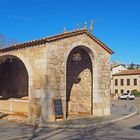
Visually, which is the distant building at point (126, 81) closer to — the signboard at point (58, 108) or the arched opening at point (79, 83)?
the arched opening at point (79, 83)

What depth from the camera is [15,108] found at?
21.0m

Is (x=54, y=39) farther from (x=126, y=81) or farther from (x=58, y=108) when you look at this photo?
(x=126, y=81)

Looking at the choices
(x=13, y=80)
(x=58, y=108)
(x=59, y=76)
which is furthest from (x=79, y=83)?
(x=13, y=80)

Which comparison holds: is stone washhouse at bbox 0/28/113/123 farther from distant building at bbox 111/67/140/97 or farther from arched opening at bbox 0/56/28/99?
distant building at bbox 111/67/140/97

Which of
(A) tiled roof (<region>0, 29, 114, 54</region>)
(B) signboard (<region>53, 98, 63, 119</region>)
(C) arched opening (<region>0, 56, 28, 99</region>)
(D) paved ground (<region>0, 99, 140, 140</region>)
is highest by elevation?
(A) tiled roof (<region>0, 29, 114, 54</region>)

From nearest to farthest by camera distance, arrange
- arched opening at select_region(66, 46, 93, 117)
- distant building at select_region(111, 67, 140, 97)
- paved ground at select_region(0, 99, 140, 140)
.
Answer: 1. paved ground at select_region(0, 99, 140, 140)
2. arched opening at select_region(66, 46, 93, 117)
3. distant building at select_region(111, 67, 140, 97)

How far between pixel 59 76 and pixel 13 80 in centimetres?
886

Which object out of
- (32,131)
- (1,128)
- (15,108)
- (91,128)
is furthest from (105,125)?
(15,108)

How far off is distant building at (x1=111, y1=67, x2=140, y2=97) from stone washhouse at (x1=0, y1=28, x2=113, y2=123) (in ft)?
116

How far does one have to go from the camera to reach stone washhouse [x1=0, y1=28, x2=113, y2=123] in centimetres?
1703

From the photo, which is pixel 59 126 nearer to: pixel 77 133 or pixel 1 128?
pixel 77 133

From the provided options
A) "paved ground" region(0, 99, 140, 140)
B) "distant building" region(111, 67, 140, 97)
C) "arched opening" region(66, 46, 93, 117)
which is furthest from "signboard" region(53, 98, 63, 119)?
"distant building" region(111, 67, 140, 97)

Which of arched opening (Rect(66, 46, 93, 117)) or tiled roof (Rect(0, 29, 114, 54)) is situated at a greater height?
tiled roof (Rect(0, 29, 114, 54))

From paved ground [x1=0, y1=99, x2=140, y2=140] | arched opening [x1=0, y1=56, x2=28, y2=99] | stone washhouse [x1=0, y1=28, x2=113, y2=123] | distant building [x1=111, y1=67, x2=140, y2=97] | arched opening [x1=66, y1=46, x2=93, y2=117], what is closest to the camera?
paved ground [x1=0, y1=99, x2=140, y2=140]
